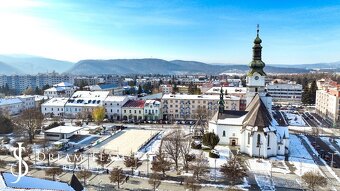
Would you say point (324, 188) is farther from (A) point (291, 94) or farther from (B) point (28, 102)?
(A) point (291, 94)

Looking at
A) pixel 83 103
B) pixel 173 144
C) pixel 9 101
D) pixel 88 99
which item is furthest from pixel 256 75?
pixel 9 101

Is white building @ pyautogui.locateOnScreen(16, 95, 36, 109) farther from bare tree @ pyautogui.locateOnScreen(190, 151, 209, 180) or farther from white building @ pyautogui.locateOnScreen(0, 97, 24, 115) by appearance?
bare tree @ pyautogui.locateOnScreen(190, 151, 209, 180)

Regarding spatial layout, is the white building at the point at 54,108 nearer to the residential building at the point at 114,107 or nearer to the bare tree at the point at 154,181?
the residential building at the point at 114,107

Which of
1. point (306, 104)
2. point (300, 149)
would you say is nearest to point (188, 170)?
point (300, 149)

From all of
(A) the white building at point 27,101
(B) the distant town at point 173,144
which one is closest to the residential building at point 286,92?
(B) the distant town at point 173,144

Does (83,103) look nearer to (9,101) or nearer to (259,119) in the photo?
(9,101)

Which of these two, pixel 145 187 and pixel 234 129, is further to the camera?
pixel 234 129
